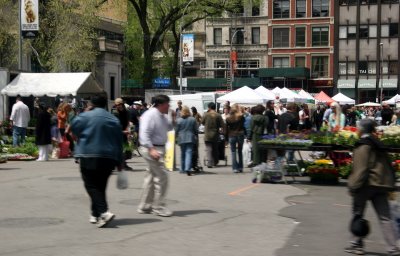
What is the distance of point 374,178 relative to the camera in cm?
713

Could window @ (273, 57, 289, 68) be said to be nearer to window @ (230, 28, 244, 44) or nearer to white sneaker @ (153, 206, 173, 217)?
window @ (230, 28, 244, 44)

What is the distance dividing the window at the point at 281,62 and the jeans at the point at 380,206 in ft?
236

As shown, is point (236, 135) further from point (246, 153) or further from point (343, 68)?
point (343, 68)

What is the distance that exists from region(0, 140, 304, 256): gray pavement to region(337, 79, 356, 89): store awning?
61.6m

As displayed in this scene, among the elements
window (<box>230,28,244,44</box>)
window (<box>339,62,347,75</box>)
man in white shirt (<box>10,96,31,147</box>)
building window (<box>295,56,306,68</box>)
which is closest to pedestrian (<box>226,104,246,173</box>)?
man in white shirt (<box>10,96,31,147</box>)

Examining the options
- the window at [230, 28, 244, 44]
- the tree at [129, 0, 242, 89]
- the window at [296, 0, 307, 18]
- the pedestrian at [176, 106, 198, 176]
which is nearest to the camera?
the pedestrian at [176, 106, 198, 176]

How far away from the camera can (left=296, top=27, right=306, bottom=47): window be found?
3049 inches

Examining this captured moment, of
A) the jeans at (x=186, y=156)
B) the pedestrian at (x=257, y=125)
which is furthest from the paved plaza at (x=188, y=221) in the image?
the pedestrian at (x=257, y=125)

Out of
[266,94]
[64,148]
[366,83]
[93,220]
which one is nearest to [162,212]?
[93,220]

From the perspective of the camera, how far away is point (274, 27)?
259ft

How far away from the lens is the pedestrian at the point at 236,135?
17.0m

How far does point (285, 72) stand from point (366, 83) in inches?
369

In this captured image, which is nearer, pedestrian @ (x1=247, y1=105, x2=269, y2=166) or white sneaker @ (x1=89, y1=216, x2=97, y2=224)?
white sneaker @ (x1=89, y1=216, x2=97, y2=224)

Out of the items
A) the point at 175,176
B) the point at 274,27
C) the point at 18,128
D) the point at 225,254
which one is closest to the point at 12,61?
the point at 18,128
